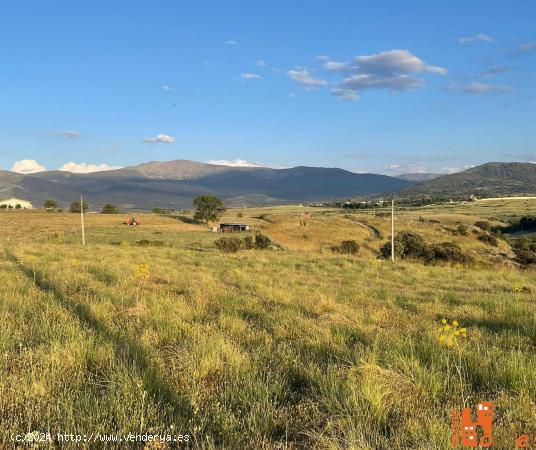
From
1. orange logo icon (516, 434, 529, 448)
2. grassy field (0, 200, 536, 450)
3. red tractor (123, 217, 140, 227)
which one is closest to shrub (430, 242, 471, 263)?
grassy field (0, 200, 536, 450)

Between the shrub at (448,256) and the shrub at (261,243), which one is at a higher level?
the shrub at (261,243)

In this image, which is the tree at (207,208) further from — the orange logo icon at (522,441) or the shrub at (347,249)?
the orange logo icon at (522,441)

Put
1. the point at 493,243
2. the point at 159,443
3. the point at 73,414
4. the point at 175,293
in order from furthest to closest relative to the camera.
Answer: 1. the point at 493,243
2. the point at 175,293
3. the point at 73,414
4. the point at 159,443

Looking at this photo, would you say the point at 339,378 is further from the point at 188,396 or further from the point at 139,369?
the point at 139,369

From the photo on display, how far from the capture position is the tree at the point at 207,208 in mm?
Answer: 92938

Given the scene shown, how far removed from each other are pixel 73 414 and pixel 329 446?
6.66 feet

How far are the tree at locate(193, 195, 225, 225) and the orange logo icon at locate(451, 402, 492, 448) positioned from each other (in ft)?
298

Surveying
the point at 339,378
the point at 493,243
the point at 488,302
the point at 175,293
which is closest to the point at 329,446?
the point at 339,378

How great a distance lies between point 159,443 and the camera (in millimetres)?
2902

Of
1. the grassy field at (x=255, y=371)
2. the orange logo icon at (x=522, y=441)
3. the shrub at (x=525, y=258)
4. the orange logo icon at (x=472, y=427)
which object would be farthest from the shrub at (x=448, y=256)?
the orange logo icon at (x=522, y=441)

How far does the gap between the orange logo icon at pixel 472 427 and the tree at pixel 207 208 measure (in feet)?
298

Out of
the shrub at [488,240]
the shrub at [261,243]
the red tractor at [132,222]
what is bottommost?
the shrub at [488,240]

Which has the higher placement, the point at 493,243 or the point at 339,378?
the point at 339,378

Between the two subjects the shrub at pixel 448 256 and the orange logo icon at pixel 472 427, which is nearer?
the orange logo icon at pixel 472 427
